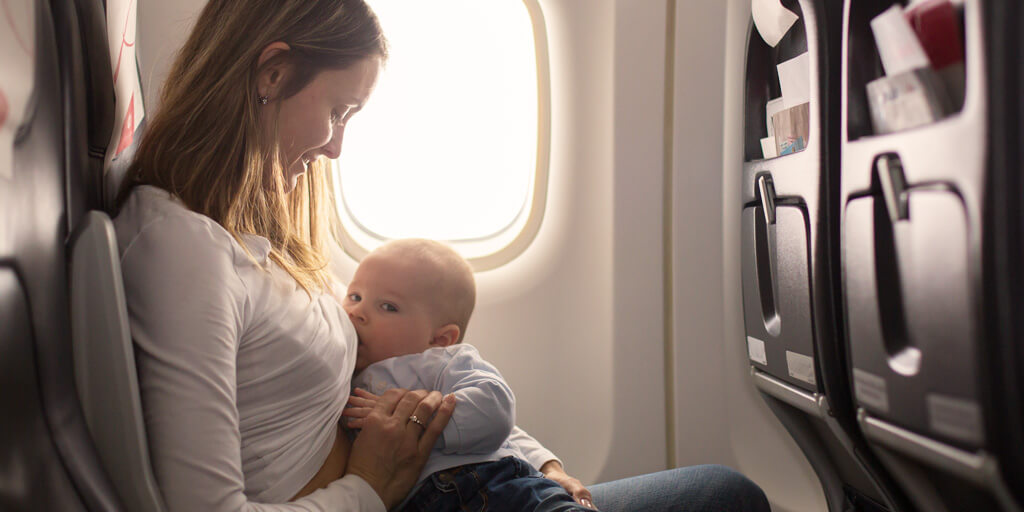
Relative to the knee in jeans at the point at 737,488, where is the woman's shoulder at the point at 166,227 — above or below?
above

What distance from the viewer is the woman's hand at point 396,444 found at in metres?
1.12

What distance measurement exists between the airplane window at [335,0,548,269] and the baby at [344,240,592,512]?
0.48 meters

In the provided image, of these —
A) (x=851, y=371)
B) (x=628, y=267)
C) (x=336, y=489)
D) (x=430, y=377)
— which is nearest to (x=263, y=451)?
(x=336, y=489)

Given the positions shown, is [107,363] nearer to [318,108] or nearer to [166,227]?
[166,227]

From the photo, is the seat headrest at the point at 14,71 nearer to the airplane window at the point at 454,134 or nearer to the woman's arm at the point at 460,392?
the woman's arm at the point at 460,392

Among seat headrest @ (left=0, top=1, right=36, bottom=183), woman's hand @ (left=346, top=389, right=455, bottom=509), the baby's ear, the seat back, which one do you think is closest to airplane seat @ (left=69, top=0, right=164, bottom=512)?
the seat back

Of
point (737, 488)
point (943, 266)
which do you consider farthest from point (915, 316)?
point (737, 488)

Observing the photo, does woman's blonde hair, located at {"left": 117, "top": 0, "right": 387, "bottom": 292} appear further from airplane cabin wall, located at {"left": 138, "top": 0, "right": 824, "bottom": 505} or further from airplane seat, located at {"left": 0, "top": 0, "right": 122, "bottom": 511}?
airplane cabin wall, located at {"left": 138, "top": 0, "right": 824, "bottom": 505}

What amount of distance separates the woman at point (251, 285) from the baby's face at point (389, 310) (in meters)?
0.11

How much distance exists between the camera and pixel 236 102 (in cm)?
109

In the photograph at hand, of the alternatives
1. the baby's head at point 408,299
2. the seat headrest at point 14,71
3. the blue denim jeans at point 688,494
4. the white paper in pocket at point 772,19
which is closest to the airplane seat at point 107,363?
the seat headrest at point 14,71

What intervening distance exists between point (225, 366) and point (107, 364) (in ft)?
0.44

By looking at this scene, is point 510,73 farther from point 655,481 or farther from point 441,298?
point 655,481

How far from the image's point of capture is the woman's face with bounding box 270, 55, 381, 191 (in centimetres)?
117
